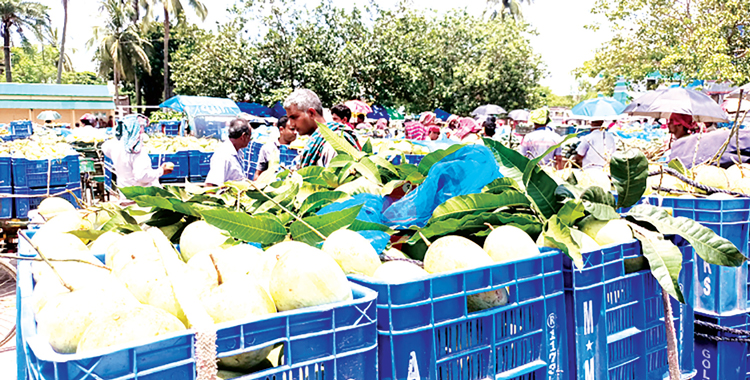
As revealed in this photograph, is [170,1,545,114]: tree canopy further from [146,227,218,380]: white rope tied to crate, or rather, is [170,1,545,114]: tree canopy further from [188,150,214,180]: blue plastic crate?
[146,227,218,380]: white rope tied to crate

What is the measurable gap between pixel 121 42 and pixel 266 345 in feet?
144

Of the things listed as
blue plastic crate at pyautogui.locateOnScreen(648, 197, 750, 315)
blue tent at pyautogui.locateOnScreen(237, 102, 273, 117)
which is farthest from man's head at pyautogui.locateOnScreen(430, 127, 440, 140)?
blue tent at pyautogui.locateOnScreen(237, 102, 273, 117)

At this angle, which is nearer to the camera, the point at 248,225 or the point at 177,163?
the point at 248,225

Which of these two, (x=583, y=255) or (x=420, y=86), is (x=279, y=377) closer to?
(x=583, y=255)

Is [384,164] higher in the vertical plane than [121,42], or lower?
lower

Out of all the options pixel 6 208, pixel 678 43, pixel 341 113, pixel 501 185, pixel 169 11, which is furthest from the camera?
pixel 169 11

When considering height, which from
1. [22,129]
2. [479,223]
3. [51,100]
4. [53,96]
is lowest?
[479,223]

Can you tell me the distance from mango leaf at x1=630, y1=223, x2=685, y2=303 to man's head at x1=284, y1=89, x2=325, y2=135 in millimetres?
2524

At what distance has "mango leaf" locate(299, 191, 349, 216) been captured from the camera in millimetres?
2156

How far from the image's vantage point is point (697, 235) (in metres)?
1.83

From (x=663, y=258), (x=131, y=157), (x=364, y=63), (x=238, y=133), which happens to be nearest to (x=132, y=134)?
(x=131, y=157)

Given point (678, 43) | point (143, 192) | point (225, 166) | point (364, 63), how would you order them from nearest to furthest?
point (143, 192), point (225, 166), point (678, 43), point (364, 63)

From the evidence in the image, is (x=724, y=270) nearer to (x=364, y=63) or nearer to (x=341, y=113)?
(x=341, y=113)

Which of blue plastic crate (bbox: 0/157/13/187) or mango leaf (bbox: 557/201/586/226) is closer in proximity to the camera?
mango leaf (bbox: 557/201/586/226)
